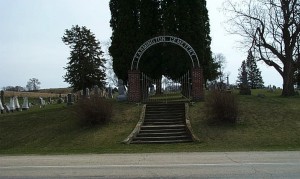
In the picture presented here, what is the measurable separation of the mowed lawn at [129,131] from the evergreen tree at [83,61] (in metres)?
37.3

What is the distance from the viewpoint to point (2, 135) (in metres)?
25.3

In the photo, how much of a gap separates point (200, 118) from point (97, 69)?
44.6m

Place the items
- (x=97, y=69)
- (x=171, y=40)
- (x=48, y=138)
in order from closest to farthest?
1. (x=48, y=138)
2. (x=171, y=40)
3. (x=97, y=69)

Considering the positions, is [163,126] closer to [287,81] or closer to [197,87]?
[197,87]

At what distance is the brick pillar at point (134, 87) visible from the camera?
99.2 ft

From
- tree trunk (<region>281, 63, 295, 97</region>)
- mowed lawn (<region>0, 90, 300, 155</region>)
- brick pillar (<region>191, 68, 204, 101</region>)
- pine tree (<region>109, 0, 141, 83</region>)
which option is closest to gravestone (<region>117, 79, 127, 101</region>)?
pine tree (<region>109, 0, 141, 83</region>)

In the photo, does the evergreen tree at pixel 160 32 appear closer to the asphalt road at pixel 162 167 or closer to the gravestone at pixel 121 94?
the gravestone at pixel 121 94

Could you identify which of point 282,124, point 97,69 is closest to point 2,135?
point 282,124

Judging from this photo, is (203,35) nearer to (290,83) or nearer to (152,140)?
(290,83)

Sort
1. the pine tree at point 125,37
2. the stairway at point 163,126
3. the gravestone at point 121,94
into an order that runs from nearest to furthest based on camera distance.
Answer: the stairway at point 163,126, the gravestone at point 121,94, the pine tree at point 125,37

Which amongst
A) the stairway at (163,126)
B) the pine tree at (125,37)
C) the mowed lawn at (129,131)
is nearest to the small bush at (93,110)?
the mowed lawn at (129,131)

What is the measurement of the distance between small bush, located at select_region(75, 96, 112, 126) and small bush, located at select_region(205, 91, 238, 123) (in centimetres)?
594

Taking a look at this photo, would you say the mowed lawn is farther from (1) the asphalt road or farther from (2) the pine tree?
(2) the pine tree

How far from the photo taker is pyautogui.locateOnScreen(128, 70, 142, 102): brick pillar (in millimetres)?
30250
